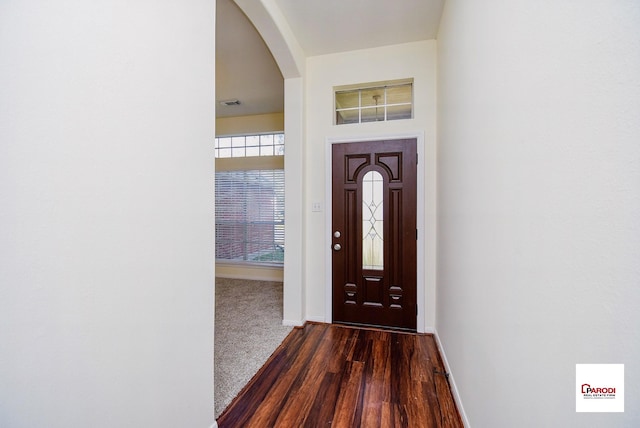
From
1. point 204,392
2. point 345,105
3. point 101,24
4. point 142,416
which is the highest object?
point 345,105

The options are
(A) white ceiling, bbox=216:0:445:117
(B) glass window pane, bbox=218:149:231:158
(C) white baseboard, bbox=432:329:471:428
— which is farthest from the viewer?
(B) glass window pane, bbox=218:149:231:158

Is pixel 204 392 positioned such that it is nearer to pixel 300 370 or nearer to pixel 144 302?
pixel 144 302

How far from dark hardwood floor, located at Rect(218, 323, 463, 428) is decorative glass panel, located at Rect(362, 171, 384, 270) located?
0.80 meters

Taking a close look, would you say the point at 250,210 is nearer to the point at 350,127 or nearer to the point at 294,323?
the point at 294,323

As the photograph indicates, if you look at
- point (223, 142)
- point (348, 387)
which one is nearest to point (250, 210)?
point (223, 142)

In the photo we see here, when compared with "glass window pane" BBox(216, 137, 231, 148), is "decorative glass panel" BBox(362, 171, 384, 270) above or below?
below

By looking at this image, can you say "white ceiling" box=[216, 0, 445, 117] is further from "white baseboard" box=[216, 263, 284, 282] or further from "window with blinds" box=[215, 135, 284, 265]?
"white baseboard" box=[216, 263, 284, 282]

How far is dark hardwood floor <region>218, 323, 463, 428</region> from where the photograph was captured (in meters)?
1.62

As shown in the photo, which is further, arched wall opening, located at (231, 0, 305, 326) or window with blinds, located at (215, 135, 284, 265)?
window with blinds, located at (215, 135, 284, 265)

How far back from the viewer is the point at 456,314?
187 centimetres

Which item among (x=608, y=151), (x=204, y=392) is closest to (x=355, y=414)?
(x=204, y=392)

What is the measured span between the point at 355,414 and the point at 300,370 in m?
0.60

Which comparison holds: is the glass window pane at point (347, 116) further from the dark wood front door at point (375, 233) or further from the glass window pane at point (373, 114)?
the dark wood front door at point (375, 233)

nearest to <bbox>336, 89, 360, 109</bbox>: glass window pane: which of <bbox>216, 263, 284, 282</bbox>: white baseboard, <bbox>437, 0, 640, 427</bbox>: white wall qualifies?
<bbox>437, 0, 640, 427</bbox>: white wall
